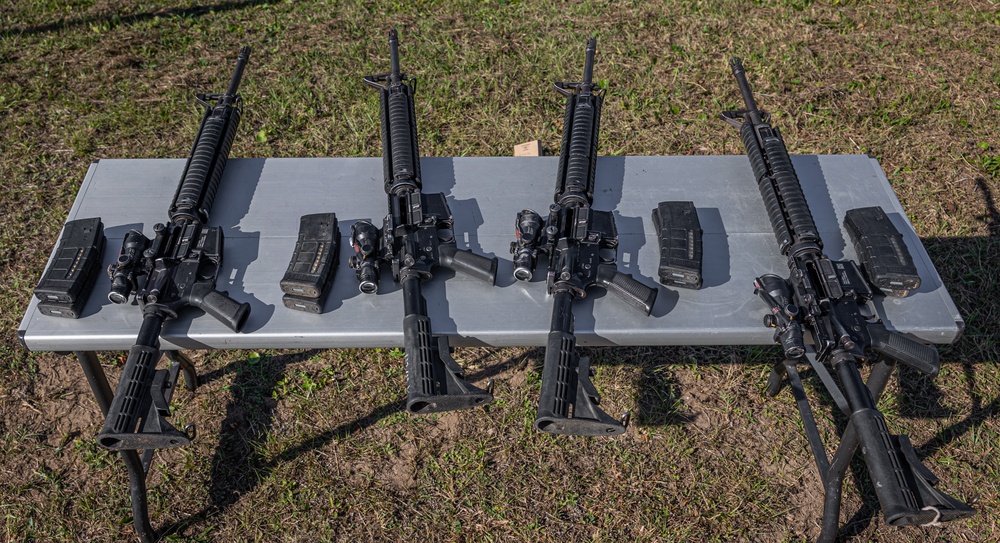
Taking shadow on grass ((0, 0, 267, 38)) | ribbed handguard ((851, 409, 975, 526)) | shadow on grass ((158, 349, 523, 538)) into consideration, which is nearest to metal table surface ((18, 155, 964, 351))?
ribbed handguard ((851, 409, 975, 526))

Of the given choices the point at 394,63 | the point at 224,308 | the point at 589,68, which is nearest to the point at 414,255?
the point at 224,308

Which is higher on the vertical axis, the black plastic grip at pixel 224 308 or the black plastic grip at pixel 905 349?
the black plastic grip at pixel 224 308

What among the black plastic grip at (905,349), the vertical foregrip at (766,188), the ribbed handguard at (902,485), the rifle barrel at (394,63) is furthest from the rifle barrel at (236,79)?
the ribbed handguard at (902,485)

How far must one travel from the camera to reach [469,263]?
352 centimetres

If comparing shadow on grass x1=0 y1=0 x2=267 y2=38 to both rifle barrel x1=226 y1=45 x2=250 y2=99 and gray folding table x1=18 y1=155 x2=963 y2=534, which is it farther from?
gray folding table x1=18 y1=155 x2=963 y2=534

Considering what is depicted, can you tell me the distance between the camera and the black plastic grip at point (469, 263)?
11.5ft

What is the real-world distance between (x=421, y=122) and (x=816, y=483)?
4604 mm

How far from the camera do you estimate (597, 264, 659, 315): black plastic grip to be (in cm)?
336

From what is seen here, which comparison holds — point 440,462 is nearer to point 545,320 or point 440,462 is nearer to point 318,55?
point 545,320

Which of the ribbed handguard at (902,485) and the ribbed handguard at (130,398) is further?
the ribbed handguard at (130,398)

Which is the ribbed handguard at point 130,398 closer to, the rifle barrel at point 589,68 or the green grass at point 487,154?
the green grass at point 487,154

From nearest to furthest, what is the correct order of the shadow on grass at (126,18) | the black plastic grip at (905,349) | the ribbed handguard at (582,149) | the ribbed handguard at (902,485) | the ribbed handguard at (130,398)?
the ribbed handguard at (902,485) < the ribbed handguard at (130,398) < the black plastic grip at (905,349) < the ribbed handguard at (582,149) < the shadow on grass at (126,18)

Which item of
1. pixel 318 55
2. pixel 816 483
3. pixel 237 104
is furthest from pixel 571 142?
pixel 318 55

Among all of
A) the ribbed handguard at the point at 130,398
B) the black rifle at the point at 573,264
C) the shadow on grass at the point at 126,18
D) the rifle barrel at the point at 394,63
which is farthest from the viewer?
the shadow on grass at the point at 126,18
